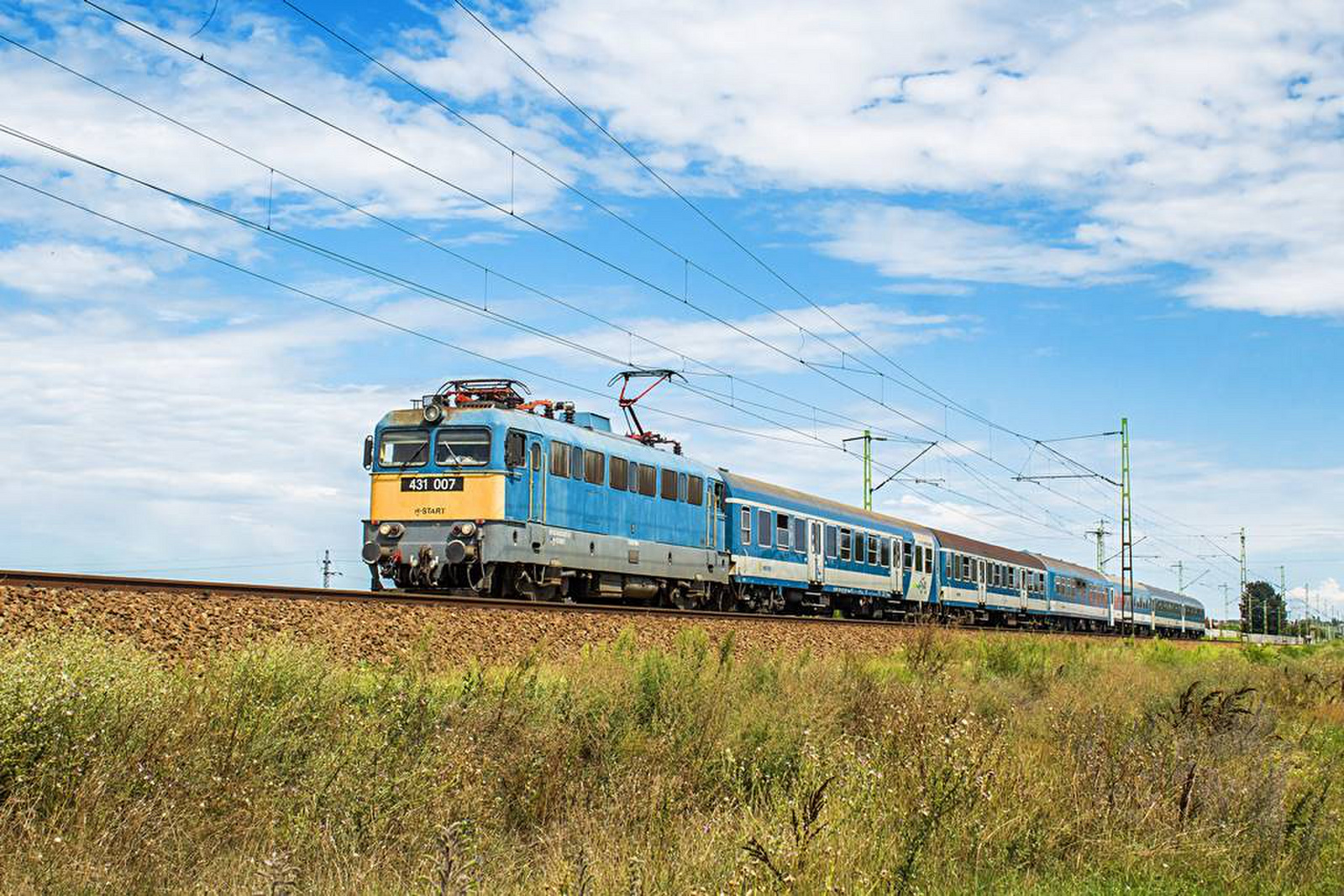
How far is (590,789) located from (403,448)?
1400 cm

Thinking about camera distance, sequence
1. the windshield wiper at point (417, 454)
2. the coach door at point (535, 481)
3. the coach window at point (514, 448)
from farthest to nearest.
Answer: the windshield wiper at point (417, 454)
the coach door at point (535, 481)
the coach window at point (514, 448)

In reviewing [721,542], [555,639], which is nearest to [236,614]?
[555,639]

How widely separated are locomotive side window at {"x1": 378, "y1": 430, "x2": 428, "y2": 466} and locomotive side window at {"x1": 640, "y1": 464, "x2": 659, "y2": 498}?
5601 mm

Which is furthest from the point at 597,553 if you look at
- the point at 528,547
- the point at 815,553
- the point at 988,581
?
the point at 988,581

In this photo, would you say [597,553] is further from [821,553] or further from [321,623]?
[821,553]

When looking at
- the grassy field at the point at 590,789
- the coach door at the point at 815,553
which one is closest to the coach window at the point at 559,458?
the grassy field at the point at 590,789

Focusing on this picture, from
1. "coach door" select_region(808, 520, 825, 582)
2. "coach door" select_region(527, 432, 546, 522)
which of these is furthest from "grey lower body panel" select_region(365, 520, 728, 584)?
"coach door" select_region(808, 520, 825, 582)

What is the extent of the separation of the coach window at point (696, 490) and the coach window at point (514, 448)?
7.56m

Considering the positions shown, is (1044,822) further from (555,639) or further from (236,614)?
(555,639)

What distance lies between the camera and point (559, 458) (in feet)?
74.3

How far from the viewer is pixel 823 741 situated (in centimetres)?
1071

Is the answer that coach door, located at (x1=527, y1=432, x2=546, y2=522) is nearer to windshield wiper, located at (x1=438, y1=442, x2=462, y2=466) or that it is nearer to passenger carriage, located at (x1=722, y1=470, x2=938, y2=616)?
windshield wiper, located at (x1=438, y1=442, x2=462, y2=466)

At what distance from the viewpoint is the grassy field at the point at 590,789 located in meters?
6.82

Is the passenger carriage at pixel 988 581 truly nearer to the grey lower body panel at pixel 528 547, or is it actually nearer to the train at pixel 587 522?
the train at pixel 587 522
